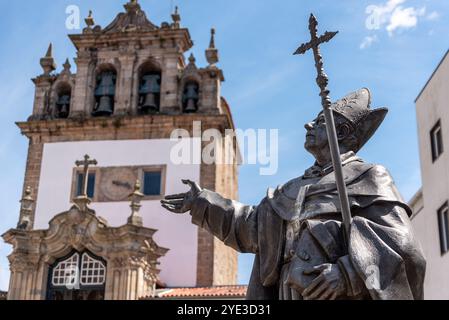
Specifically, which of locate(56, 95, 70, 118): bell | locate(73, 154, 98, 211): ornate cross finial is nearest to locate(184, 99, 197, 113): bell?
locate(73, 154, 98, 211): ornate cross finial

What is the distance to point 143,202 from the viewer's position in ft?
98.2

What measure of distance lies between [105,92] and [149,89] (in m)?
1.83

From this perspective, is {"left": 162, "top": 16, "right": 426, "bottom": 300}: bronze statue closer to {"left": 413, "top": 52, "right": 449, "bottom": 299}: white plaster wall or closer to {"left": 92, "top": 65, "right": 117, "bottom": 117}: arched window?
{"left": 413, "top": 52, "right": 449, "bottom": 299}: white plaster wall

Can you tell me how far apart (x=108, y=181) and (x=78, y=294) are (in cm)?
542

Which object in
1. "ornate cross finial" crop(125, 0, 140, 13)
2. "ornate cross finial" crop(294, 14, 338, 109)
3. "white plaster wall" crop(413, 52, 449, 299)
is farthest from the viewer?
"ornate cross finial" crop(125, 0, 140, 13)

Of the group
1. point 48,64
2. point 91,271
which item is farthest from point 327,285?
point 48,64

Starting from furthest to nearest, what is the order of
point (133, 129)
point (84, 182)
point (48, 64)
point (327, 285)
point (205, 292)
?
1. point (48, 64)
2. point (133, 129)
3. point (84, 182)
4. point (205, 292)
5. point (327, 285)

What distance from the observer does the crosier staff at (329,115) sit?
158 inches

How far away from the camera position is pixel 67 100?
3309cm

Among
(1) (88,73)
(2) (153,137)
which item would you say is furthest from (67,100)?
(2) (153,137)

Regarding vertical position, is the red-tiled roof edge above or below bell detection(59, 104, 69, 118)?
below

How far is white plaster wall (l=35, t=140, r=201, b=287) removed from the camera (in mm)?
29156

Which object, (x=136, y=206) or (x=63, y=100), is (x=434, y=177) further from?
(x=63, y=100)

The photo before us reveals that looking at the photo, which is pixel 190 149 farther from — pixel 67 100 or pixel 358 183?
pixel 358 183
